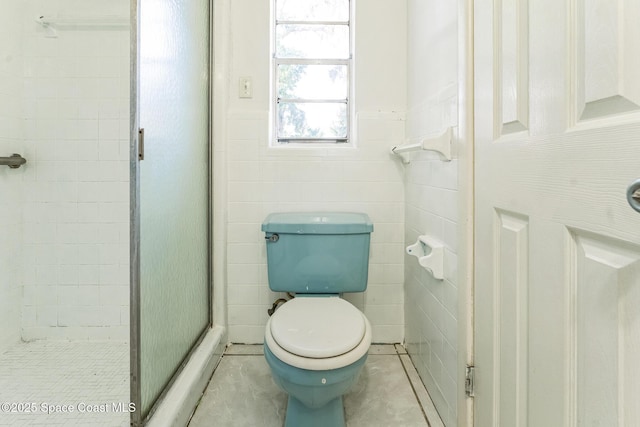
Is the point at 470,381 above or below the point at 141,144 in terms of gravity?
below

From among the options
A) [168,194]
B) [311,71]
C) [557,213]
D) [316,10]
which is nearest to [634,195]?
[557,213]

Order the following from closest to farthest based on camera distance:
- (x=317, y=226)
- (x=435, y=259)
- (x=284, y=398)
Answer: (x=435, y=259) < (x=284, y=398) < (x=317, y=226)

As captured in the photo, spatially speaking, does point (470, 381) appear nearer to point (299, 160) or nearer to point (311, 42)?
point (299, 160)

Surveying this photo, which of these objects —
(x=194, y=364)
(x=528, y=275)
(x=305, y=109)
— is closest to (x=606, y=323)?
(x=528, y=275)

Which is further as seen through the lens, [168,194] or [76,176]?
[76,176]

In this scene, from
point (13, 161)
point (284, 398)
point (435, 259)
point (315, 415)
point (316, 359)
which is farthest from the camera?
point (13, 161)

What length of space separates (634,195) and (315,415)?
3.35 feet

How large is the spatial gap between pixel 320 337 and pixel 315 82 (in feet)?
4.49

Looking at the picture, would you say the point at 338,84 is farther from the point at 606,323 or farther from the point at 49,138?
the point at 606,323

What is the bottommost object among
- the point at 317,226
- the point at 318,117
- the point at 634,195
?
the point at 317,226

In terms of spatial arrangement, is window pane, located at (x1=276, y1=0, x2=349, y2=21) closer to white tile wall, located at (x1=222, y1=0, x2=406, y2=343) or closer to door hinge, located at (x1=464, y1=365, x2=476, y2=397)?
white tile wall, located at (x1=222, y1=0, x2=406, y2=343)

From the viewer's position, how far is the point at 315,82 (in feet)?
6.07

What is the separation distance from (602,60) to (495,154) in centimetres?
35

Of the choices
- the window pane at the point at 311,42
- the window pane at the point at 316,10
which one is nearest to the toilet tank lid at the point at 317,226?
the window pane at the point at 311,42
